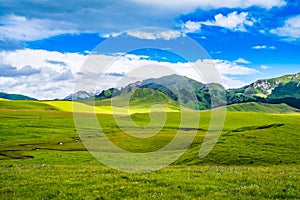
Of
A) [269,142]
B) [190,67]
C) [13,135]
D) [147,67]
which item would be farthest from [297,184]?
[13,135]

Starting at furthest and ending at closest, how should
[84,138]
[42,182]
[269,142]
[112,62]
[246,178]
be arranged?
[84,138] < [269,142] < [112,62] < [246,178] < [42,182]

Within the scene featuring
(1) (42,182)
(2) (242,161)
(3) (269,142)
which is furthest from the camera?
(3) (269,142)

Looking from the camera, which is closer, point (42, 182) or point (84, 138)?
point (42, 182)

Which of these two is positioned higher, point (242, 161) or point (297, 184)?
point (297, 184)

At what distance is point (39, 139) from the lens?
92.2 m

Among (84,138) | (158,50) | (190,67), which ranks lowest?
(84,138)

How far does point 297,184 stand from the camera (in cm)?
1825

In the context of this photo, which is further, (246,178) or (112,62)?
(112,62)

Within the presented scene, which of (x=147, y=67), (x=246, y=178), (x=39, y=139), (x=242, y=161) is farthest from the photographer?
(x=39, y=139)

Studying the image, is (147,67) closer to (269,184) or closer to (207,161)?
(269,184)

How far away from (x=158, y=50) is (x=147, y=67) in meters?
1.87

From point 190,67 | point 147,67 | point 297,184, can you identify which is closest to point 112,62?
point 147,67

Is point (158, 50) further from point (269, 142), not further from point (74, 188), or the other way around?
point (269, 142)

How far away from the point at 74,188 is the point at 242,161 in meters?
31.8
